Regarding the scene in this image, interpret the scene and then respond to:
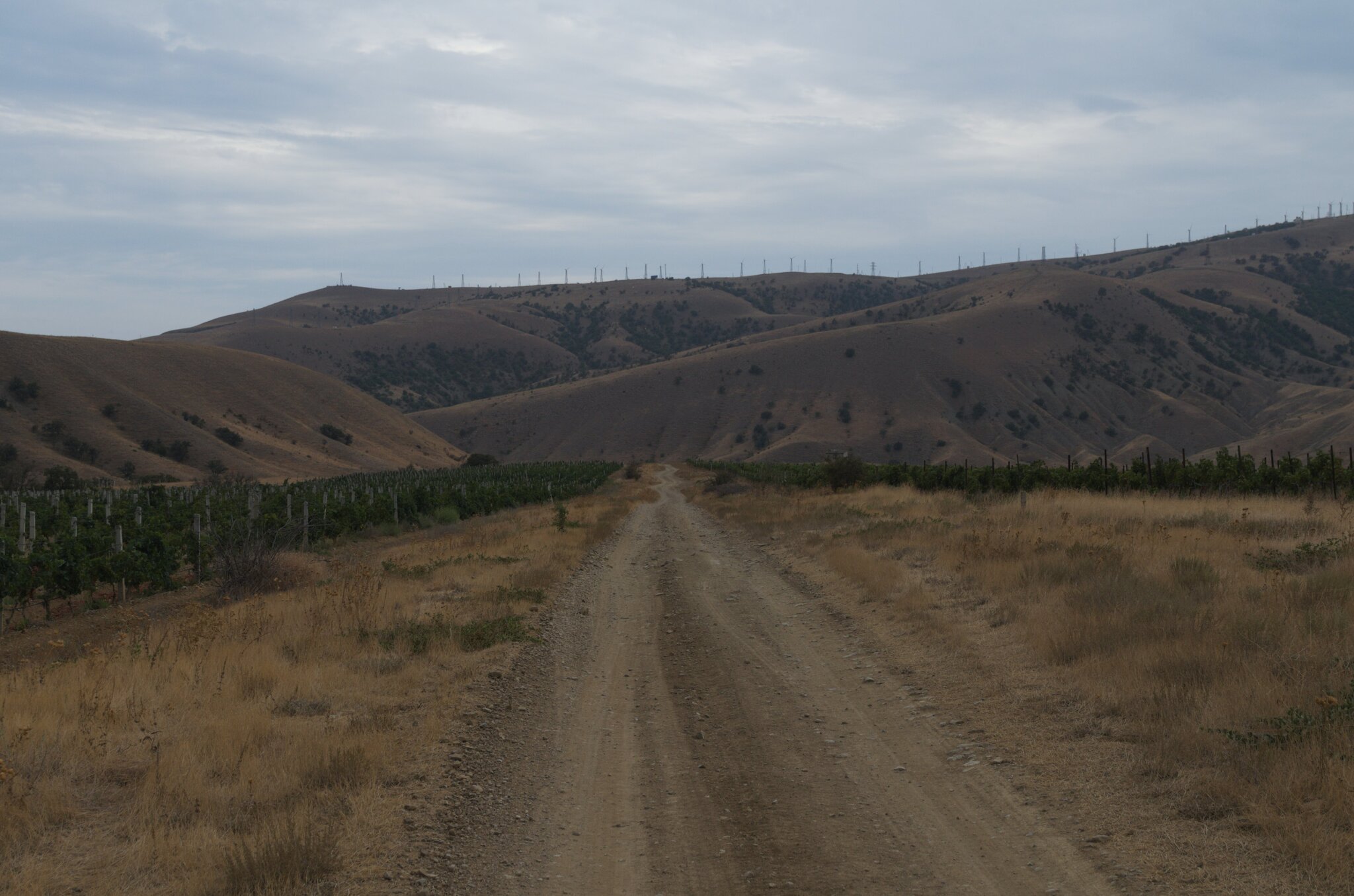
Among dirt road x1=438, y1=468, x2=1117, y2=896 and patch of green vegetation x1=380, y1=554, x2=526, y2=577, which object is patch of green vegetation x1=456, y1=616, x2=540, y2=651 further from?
patch of green vegetation x1=380, y1=554, x2=526, y2=577

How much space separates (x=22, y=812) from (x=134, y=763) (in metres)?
1.16

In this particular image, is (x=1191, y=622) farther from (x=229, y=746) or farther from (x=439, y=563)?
(x=439, y=563)

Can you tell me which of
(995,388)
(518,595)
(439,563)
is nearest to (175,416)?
(439,563)

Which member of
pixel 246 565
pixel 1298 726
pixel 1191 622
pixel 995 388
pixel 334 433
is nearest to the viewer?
pixel 1298 726

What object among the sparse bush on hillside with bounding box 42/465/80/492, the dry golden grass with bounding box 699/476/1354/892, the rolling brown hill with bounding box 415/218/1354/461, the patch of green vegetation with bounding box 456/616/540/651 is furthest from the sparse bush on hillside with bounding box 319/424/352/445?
the patch of green vegetation with bounding box 456/616/540/651

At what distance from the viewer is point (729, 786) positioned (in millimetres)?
6844

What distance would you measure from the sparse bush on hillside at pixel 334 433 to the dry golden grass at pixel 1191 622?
279 feet

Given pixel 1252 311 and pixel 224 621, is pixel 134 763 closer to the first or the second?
pixel 224 621

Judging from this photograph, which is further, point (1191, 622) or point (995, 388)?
point (995, 388)

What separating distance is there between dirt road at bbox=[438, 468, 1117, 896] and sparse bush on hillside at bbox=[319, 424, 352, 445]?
9079 cm

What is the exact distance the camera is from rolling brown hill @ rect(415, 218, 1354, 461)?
103938mm

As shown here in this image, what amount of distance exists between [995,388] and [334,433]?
7640 cm

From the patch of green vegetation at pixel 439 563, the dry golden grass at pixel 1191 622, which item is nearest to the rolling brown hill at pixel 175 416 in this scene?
the patch of green vegetation at pixel 439 563

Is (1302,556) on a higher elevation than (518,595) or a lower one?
higher
